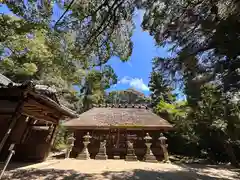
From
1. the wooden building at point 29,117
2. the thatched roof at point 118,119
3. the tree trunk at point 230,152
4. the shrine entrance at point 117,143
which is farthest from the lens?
the shrine entrance at point 117,143

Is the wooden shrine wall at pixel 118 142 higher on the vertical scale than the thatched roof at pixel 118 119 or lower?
lower

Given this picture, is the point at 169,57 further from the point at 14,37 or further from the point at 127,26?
the point at 14,37

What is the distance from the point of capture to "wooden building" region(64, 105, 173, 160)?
10906 millimetres

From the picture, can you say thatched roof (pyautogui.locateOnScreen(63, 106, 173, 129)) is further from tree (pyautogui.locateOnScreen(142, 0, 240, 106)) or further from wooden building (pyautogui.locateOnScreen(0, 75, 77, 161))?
tree (pyautogui.locateOnScreen(142, 0, 240, 106))

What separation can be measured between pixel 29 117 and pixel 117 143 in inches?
244

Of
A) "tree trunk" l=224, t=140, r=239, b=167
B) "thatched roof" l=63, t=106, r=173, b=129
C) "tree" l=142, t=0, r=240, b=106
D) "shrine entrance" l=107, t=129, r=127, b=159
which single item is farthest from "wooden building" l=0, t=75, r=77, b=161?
"tree trunk" l=224, t=140, r=239, b=167

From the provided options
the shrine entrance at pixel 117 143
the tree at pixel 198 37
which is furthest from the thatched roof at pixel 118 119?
the tree at pixel 198 37

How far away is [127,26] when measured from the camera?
5.50m

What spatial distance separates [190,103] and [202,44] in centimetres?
Result: 706

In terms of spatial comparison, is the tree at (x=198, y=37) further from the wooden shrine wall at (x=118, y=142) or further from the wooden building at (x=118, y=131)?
the wooden shrine wall at (x=118, y=142)

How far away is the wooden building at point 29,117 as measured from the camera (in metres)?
4.14

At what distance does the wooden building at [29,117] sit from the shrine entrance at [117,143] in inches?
169

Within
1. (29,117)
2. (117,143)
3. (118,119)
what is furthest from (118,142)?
(29,117)

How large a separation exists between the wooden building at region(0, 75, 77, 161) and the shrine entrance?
14.1 ft
